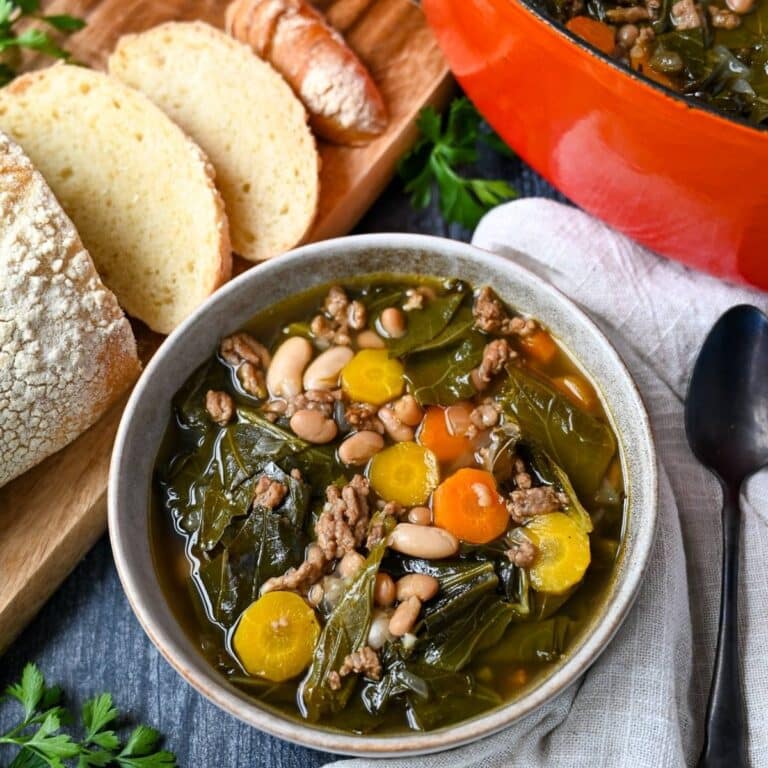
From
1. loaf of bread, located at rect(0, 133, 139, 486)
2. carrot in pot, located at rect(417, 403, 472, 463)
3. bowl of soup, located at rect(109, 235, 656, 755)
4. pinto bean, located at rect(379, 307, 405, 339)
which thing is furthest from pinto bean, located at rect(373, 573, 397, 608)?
loaf of bread, located at rect(0, 133, 139, 486)

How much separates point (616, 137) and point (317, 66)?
1309 millimetres

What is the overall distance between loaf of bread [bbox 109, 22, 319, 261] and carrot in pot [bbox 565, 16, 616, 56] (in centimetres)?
104

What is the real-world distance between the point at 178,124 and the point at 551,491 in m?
2.04

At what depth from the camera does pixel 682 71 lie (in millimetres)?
2820

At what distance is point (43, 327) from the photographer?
289 cm

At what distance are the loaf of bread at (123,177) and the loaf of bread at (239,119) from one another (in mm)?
211

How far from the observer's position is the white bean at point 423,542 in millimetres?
2629

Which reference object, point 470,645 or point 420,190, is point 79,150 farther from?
point 470,645

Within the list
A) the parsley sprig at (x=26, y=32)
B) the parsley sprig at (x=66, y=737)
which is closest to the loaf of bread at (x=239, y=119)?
the parsley sprig at (x=26, y=32)

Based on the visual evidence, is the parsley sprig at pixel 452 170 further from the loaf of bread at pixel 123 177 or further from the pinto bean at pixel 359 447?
the pinto bean at pixel 359 447

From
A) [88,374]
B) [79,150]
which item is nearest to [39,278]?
[88,374]

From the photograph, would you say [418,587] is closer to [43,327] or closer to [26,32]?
[43,327]

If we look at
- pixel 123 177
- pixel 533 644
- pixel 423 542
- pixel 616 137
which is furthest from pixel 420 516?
pixel 123 177

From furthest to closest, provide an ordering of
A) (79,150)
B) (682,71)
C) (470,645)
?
(79,150)
(682,71)
(470,645)
